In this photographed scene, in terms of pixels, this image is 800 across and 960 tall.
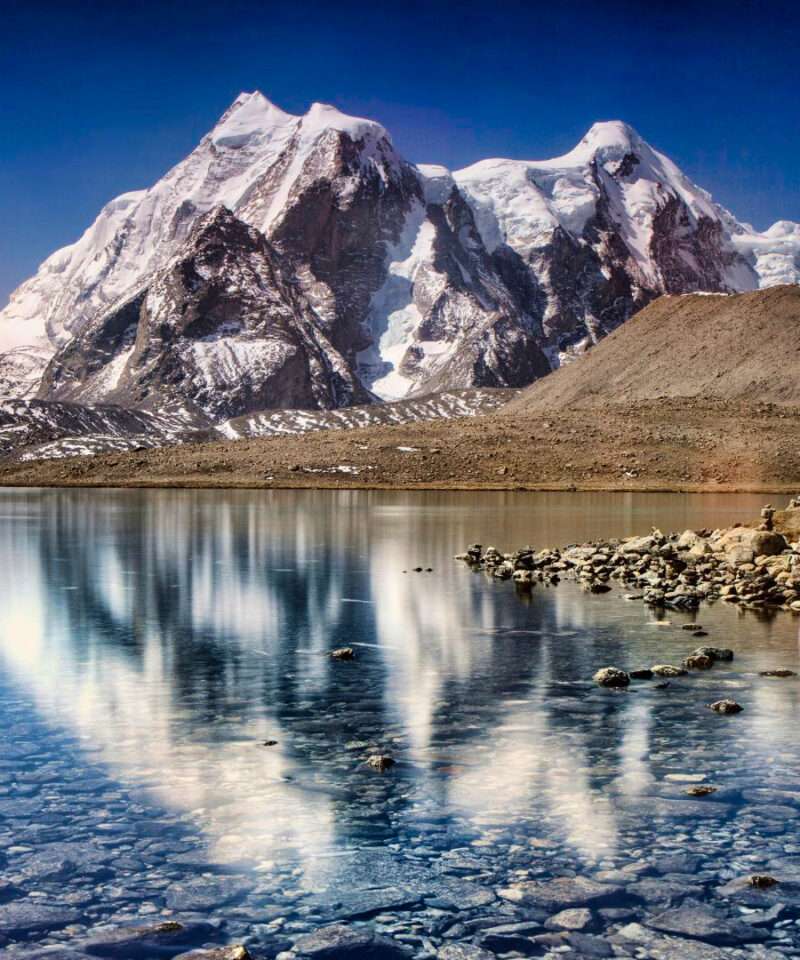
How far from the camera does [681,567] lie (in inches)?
1431

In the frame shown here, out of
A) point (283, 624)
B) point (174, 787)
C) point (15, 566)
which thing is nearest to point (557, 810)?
point (174, 787)

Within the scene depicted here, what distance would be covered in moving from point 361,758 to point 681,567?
23265 mm

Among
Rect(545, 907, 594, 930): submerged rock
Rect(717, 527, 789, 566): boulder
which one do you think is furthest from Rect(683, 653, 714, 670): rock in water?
Rect(717, 527, 789, 566): boulder

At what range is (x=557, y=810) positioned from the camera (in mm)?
12812

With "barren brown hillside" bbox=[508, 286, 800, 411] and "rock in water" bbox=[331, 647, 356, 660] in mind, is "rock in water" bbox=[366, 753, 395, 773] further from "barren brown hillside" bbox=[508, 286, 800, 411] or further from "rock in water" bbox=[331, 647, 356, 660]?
"barren brown hillside" bbox=[508, 286, 800, 411]

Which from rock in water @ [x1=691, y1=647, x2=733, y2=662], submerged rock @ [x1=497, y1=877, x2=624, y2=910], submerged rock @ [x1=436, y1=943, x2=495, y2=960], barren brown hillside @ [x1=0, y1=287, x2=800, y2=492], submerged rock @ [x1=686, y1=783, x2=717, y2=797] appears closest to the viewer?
submerged rock @ [x1=436, y1=943, x2=495, y2=960]

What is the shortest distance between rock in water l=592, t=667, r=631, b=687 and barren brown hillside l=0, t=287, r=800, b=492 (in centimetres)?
9443

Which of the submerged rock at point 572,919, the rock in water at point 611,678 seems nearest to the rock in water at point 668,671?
the rock in water at point 611,678

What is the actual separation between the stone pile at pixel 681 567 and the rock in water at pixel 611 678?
422 inches

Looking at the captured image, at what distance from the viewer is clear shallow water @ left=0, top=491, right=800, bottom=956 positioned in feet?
35.6

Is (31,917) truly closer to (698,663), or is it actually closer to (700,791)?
(700,791)

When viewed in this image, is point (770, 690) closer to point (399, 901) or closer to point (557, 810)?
point (557, 810)

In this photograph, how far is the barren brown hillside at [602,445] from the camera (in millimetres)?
121625

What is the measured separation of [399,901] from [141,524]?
182ft
